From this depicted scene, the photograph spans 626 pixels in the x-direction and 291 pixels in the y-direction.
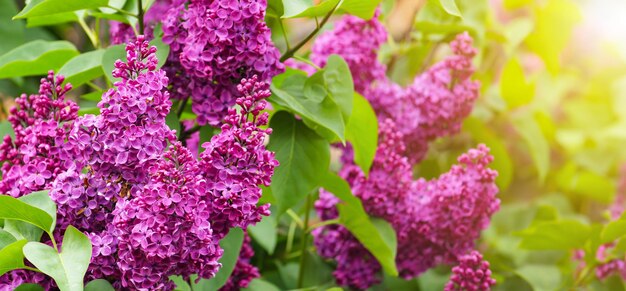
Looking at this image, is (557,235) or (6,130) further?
(557,235)

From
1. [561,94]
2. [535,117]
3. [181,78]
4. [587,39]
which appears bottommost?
[181,78]

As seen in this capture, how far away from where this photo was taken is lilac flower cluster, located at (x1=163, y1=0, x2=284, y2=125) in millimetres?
836

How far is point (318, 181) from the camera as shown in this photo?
103cm

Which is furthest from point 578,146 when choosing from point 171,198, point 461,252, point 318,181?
point 171,198

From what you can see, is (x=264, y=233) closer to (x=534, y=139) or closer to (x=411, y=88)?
(x=411, y=88)

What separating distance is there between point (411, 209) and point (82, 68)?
507 millimetres

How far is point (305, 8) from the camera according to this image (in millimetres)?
864

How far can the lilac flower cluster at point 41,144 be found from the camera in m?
0.82

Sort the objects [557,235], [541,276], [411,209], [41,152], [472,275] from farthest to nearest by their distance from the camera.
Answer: [541,276], [557,235], [411,209], [472,275], [41,152]

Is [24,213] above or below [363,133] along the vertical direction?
below

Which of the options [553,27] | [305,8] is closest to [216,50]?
[305,8]

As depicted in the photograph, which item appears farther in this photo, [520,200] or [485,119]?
[520,200]

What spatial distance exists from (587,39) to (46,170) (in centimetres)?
187

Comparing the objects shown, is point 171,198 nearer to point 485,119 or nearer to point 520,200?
point 485,119
